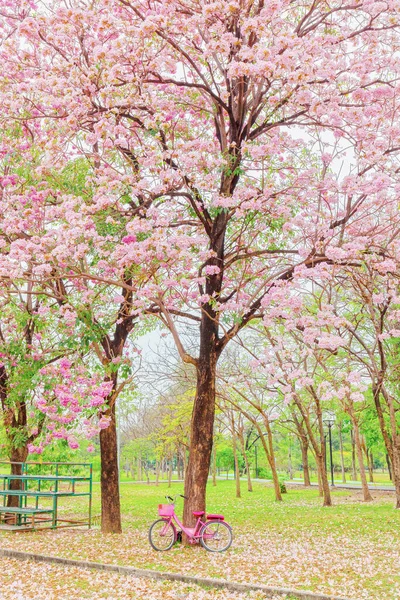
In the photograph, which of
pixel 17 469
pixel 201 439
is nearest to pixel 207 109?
pixel 201 439

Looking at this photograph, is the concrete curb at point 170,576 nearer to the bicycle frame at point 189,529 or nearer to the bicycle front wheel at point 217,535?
the bicycle frame at point 189,529

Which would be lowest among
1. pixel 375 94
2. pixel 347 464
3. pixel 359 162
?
pixel 347 464

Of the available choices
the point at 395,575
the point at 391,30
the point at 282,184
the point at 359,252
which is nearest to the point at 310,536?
the point at 395,575

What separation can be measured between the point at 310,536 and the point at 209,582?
16.2 feet

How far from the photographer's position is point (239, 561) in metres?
7.46

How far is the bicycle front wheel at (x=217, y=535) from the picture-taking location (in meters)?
8.47

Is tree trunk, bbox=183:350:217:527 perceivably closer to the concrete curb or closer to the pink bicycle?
the pink bicycle

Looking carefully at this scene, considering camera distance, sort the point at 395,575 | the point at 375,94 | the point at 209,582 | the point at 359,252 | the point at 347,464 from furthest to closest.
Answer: the point at 347,464, the point at 375,94, the point at 359,252, the point at 395,575, the point at 209,582

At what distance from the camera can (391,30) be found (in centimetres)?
975

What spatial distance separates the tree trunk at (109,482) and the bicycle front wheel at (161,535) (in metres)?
2.25

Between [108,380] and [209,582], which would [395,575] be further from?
[108,380]

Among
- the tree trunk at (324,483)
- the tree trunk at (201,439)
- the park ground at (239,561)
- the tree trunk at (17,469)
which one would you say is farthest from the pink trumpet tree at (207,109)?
the tree trunk at (324,483)

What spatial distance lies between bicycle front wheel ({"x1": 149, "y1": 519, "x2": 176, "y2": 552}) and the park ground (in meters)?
0.16

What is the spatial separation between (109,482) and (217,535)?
3.02m
